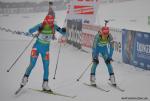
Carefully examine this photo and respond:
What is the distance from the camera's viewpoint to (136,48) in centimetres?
1308

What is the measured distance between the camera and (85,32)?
18.0m

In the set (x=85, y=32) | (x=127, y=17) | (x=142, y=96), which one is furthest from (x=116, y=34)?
(x=127, y=17)

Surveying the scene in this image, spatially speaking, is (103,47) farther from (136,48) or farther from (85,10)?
(85,10)

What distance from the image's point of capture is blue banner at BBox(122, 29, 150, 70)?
40.9 feet

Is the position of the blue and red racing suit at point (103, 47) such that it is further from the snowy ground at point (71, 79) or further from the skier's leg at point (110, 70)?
the snowy ground at point (71, 79)

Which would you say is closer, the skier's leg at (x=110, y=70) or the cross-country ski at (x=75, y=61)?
the cross-country ski at (x=75, y=61)

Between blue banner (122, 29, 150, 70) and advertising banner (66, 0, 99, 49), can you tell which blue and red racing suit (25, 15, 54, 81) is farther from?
advertising banner (66, 0, 99, 49)

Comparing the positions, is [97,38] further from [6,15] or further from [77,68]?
[6,15]

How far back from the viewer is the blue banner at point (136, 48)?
12.5m

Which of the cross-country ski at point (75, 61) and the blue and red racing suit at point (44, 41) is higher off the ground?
the blue and red racing suit at point (44, 41)

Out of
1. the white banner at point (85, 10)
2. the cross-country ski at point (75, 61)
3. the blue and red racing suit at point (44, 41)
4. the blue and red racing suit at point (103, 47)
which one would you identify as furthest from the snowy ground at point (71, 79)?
the white banner at point (85, 10)

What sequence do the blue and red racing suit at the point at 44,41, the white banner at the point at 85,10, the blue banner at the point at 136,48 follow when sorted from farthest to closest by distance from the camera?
the white banner at the point at 85,10
the blue banner at the point at 136,48
the blue and red racing suit at the point at 44,41

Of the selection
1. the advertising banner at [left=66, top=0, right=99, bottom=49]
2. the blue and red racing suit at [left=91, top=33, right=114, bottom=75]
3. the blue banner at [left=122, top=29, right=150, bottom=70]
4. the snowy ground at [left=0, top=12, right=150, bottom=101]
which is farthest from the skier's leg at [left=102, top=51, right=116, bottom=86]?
the advertising banner at [left=66, top=0, right=99, bottom=49]

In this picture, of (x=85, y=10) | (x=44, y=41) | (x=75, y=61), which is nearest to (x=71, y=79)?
(x=44, y=41)
